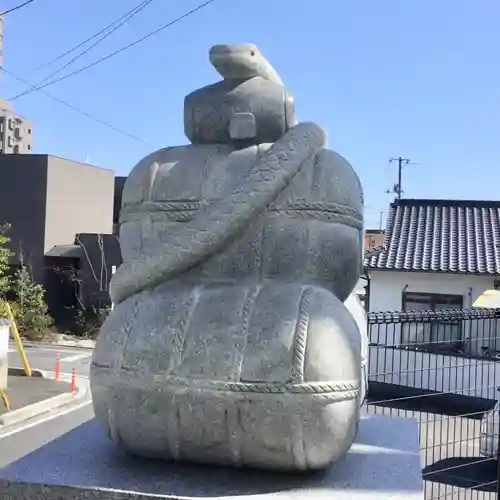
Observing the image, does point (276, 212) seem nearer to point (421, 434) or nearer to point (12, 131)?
point (421, 434)

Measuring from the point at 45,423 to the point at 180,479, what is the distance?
6905 mm

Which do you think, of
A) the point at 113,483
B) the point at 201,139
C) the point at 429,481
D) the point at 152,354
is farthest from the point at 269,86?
the point at 429,481

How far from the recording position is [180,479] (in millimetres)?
1872

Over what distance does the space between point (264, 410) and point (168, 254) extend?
0.63 meters

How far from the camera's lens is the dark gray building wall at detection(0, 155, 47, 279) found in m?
17.0

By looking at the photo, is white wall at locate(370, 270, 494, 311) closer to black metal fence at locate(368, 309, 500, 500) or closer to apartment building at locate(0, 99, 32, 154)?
black metal fence at locate(368, 309, 500, 500)

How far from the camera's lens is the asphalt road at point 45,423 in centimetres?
685

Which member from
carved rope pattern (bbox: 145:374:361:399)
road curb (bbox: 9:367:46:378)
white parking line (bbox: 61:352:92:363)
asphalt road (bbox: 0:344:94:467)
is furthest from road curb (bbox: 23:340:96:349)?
carved rope pattern (bbox: 145:374:361:399)

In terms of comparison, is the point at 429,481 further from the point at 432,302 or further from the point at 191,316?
the point at 432,302

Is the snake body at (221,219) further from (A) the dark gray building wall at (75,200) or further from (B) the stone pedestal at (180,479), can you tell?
(A) the dark gray building wall at (75,200)

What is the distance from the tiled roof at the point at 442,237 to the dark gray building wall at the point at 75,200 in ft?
29.6

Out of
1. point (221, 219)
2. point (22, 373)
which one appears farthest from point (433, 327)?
point (221, 219)

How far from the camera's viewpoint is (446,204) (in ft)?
48.3

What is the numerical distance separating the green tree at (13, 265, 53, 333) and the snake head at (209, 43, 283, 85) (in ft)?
48.0
